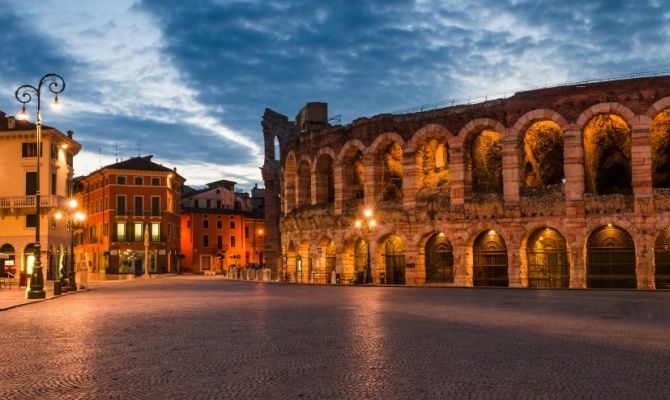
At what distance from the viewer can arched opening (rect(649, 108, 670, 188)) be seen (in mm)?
37750

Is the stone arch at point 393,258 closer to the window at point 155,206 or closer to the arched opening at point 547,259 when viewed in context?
the arched opening at point 547,259

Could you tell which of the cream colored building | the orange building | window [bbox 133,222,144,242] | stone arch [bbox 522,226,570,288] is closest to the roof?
the orange building

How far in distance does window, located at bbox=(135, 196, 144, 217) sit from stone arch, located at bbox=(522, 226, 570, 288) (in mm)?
51389

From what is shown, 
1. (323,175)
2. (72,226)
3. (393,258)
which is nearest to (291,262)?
(323,175)

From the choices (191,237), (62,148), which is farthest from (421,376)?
(191,237)

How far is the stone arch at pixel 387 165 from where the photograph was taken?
4534cm

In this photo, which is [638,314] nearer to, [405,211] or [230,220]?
[405,211]

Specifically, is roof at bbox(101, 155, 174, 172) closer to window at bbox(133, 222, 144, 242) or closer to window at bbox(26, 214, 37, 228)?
window at bbox(133, 222, 144, 242)

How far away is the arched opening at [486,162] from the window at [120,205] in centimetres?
4753

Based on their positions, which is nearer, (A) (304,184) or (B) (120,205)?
(A) (304,184)

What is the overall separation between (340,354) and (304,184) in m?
43.8

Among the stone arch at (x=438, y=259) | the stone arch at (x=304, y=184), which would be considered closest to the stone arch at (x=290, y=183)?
the stone arch at (x=304, y=184)

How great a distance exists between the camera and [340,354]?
1162cm

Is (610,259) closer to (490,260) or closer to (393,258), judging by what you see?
(490,260)
